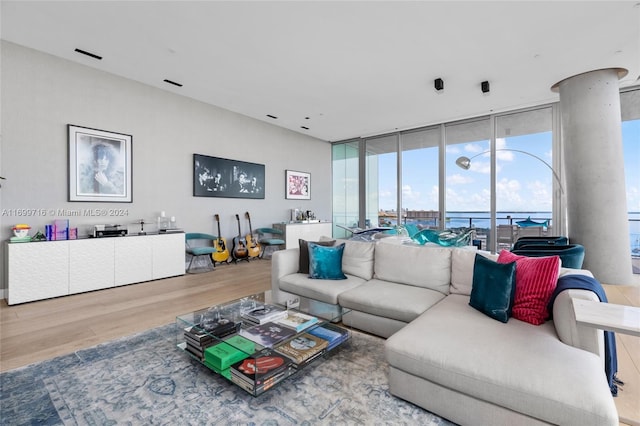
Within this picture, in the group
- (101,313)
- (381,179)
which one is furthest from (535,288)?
(381,179)

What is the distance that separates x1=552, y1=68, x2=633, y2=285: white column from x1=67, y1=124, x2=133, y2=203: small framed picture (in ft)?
21.6

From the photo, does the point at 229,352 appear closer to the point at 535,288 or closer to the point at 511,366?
the point at 511,366

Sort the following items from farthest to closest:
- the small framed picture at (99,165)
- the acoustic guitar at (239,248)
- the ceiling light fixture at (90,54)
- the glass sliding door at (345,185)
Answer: the glass sliding door at (345,185) < the acoustic guitar at (239,248) < the small framed picture at (99,165) < the ceiling light fixture at (90,54)

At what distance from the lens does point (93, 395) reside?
5.53 feet

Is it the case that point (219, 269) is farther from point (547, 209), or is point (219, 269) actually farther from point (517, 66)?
point (547, 209)

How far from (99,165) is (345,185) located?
222 inches

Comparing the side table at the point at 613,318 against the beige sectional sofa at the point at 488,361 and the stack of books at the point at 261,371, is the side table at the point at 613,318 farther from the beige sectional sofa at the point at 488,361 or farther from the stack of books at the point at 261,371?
the stack of books at the point at 261,371

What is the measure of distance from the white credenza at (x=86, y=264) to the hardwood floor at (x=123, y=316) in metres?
0.13

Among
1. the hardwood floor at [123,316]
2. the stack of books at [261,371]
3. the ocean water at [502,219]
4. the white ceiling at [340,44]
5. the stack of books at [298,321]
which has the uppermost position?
the white ceiling at [340,44]

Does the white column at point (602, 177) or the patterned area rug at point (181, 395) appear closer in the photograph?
the patterned area rug at point (181, 395)

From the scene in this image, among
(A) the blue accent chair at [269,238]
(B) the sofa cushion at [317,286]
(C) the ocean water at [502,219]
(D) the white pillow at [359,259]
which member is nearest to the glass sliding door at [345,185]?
(C) the ocean water at [502,219]

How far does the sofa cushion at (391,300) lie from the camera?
219cm

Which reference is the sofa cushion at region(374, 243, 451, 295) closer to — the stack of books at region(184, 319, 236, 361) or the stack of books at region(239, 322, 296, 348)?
the stack of books at region(239, 322, 296, 348)

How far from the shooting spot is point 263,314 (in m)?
2.15
